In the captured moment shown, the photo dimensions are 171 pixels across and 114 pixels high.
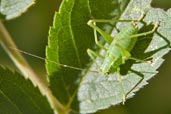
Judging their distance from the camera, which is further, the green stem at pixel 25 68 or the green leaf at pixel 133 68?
the green stem at pixel 25 68

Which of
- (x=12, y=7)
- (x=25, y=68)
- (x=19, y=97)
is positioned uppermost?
(x=12, y=7)

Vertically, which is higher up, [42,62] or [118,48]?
[118,48]

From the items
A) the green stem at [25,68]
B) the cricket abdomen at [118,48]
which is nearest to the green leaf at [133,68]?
the cricket abdomen at [118,48]

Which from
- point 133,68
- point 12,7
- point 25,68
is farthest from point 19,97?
point 133,68

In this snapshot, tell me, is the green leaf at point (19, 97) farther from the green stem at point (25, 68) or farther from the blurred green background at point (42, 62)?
the blurred green background at point (42, 62)

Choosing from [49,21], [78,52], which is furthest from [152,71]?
[49,21]

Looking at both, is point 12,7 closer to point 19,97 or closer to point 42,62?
point 19,97

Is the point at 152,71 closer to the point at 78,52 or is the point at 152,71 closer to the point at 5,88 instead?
the point at 78,52
